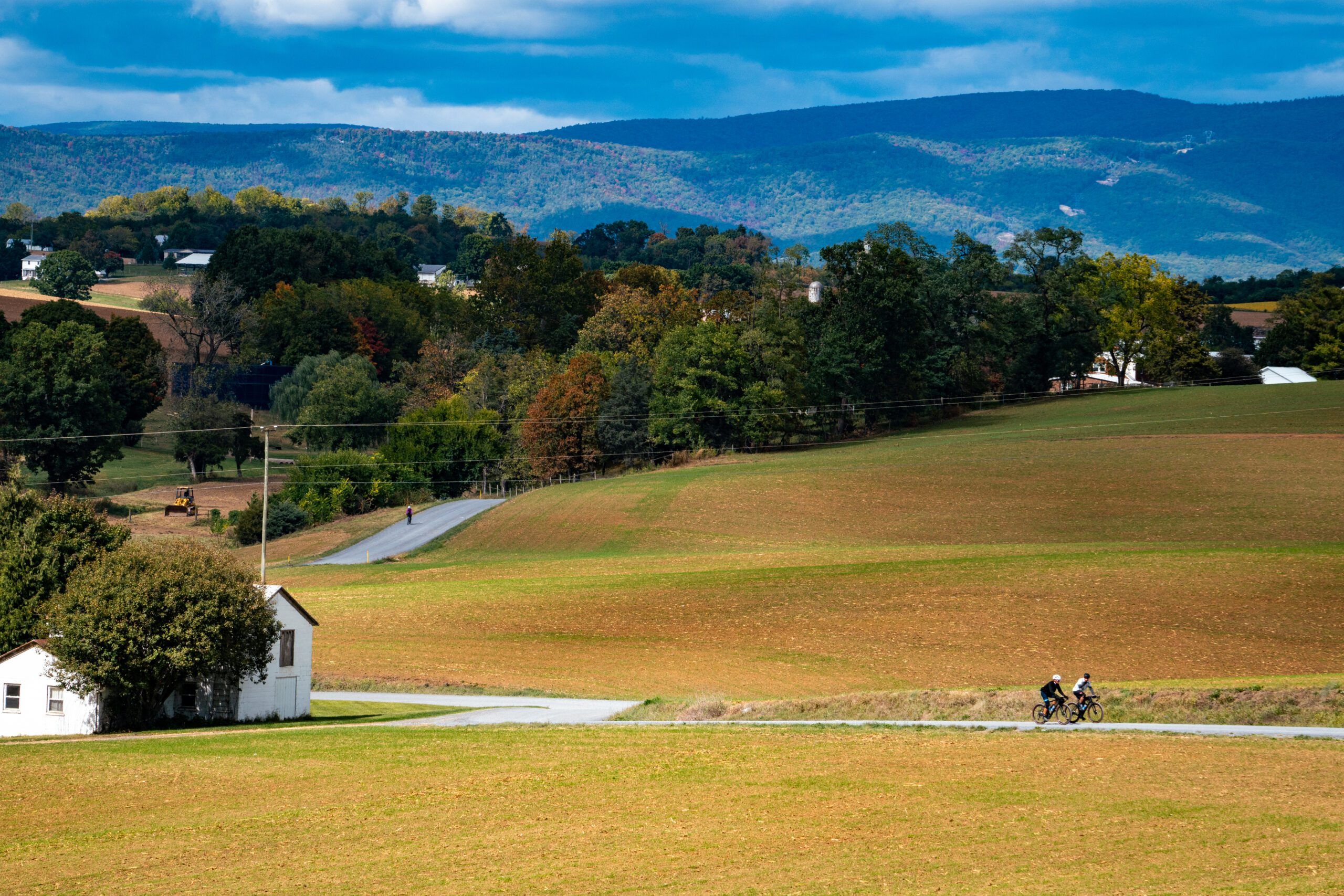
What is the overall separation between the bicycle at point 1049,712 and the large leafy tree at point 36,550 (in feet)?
103

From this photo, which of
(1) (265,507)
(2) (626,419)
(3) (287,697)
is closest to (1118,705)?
(3) (287,697)

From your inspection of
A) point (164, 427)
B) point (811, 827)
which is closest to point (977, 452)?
point (811, 827)

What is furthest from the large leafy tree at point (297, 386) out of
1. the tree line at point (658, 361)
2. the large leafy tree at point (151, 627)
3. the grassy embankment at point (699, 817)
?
the grassy embankment at point (699, 817)

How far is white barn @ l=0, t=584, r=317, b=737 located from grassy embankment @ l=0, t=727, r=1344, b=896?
9447mm

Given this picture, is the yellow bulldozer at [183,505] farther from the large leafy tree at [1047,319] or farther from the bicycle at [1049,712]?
the bicycle at [1049,712]

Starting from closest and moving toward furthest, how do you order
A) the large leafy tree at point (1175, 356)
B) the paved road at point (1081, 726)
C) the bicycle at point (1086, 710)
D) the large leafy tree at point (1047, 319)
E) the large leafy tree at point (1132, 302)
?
the paved road at point (1081, 726)
the bicycle at point (1086, 710)
the large leafy tree at point (1047, 319)
the large leafy tree at point (1175, 356)
the large leafy tree at point (1132, 302)

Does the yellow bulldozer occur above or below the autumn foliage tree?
below

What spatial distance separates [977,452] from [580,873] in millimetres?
75217

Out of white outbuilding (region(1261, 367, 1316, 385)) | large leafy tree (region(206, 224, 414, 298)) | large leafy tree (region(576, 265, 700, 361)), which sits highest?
large leafy tree (region(206, 224, 414, 298))

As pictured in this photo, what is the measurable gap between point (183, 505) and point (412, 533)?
78.1 ft

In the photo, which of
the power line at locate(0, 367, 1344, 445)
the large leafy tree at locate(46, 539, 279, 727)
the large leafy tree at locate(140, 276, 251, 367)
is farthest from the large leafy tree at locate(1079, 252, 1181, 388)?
the large leafy tree at locate(46, 539, 279, 727)

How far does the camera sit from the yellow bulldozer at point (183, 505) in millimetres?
99688

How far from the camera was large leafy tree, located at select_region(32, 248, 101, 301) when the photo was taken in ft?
638

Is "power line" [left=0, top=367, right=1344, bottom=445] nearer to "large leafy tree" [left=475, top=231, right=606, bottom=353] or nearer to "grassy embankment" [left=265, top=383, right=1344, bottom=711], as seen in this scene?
"grassy embankment" [left=265, top=383, right=1344, bottom=711]
